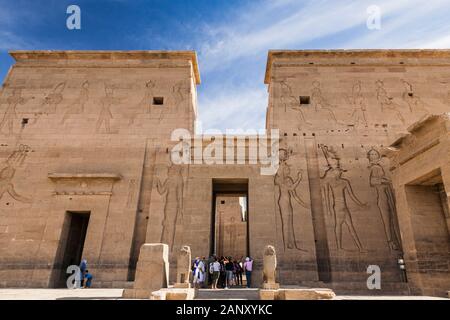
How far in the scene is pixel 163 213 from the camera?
460 inches

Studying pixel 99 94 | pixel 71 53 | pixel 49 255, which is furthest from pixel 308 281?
pixel 71 53

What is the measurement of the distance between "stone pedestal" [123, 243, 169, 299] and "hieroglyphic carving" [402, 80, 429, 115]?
43.4 feet

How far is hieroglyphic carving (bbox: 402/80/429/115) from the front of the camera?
44.8 feet

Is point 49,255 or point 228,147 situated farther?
point 228,147

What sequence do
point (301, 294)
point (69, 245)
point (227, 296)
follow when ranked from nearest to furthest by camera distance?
1. point (301, 294)
2. point (227, 296)
3. point (69, 245)

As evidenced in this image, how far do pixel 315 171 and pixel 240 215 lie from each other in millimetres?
8738

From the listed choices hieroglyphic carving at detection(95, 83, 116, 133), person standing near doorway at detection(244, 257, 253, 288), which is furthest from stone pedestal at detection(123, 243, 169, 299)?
hieroglyphic carving at detection(95, 83, 116, 133)

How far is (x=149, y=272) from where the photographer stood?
6594mm

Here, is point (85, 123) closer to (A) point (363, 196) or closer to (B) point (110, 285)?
(B) point (110, 285)

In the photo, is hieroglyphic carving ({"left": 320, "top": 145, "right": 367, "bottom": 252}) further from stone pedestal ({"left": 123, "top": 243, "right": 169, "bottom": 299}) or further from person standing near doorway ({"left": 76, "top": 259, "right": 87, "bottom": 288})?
person standing near doorway ({"left": 76, "top": 259, "right": 87, "bottom": 288})

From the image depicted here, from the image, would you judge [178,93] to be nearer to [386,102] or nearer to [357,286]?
[386,102]

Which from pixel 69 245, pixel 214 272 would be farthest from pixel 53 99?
pixel 214 272

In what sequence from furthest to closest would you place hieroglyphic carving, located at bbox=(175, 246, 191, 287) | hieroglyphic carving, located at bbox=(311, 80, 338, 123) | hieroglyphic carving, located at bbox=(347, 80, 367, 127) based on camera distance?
1. hieroglyphic carving, located at bbox=(311, 80, 338, 123)
2. hieroglyphic carving, located at bbox=(347, 80, 367, 127)
3. hieroglyphic carving, located at bbox=(175, 246, 191, 287)

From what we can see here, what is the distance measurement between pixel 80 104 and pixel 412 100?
16.0 m
